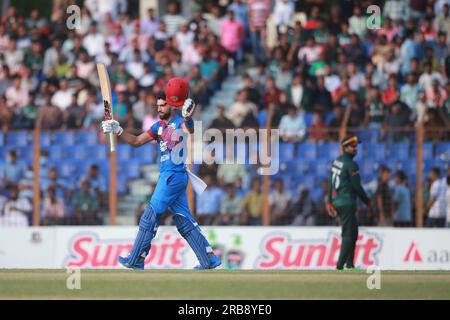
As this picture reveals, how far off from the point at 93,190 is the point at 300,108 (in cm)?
436

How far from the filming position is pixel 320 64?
77.6 feet

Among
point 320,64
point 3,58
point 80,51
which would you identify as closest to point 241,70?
point 320,64

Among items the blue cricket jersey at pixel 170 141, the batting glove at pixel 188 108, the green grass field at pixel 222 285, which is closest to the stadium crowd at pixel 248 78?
the green grass field at pixel 222 285

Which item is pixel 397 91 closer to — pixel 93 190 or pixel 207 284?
pixel 93 190

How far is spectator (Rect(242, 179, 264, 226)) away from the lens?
2048 centimetres

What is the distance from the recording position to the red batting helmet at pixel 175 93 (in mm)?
13625

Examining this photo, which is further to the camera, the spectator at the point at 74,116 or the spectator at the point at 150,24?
the spectator at the point at 150,24

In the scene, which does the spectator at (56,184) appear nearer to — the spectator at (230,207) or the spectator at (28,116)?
the spectator at (28,116)

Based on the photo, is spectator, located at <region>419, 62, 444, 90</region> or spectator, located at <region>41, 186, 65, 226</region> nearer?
spectator, located at <region>41, 186, 65, 226</region>

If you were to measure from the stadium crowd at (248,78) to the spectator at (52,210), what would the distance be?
18mm

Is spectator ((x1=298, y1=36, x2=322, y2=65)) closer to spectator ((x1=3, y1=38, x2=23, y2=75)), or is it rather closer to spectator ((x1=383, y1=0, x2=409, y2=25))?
spectator ((x1=383, y1=0, x2=409, y2=25))

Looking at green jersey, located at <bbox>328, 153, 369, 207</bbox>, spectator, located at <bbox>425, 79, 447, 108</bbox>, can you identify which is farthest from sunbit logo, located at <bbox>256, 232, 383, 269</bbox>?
spectator, located at <bbox>425, 79, 447, 108</bbox>

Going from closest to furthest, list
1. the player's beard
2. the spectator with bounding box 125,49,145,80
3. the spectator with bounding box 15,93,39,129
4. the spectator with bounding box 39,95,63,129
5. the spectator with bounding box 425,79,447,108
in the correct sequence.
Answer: the player's beard < the spectator with bounding box 425,79,447,108 < the spectator with bounding box 39,95,63,129 < the spectator with bounding box 15,93,39,129 < the spectator with bounding box 125,49,145,80

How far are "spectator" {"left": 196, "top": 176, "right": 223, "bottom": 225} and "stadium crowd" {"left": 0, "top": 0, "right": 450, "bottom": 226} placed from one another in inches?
0.7
